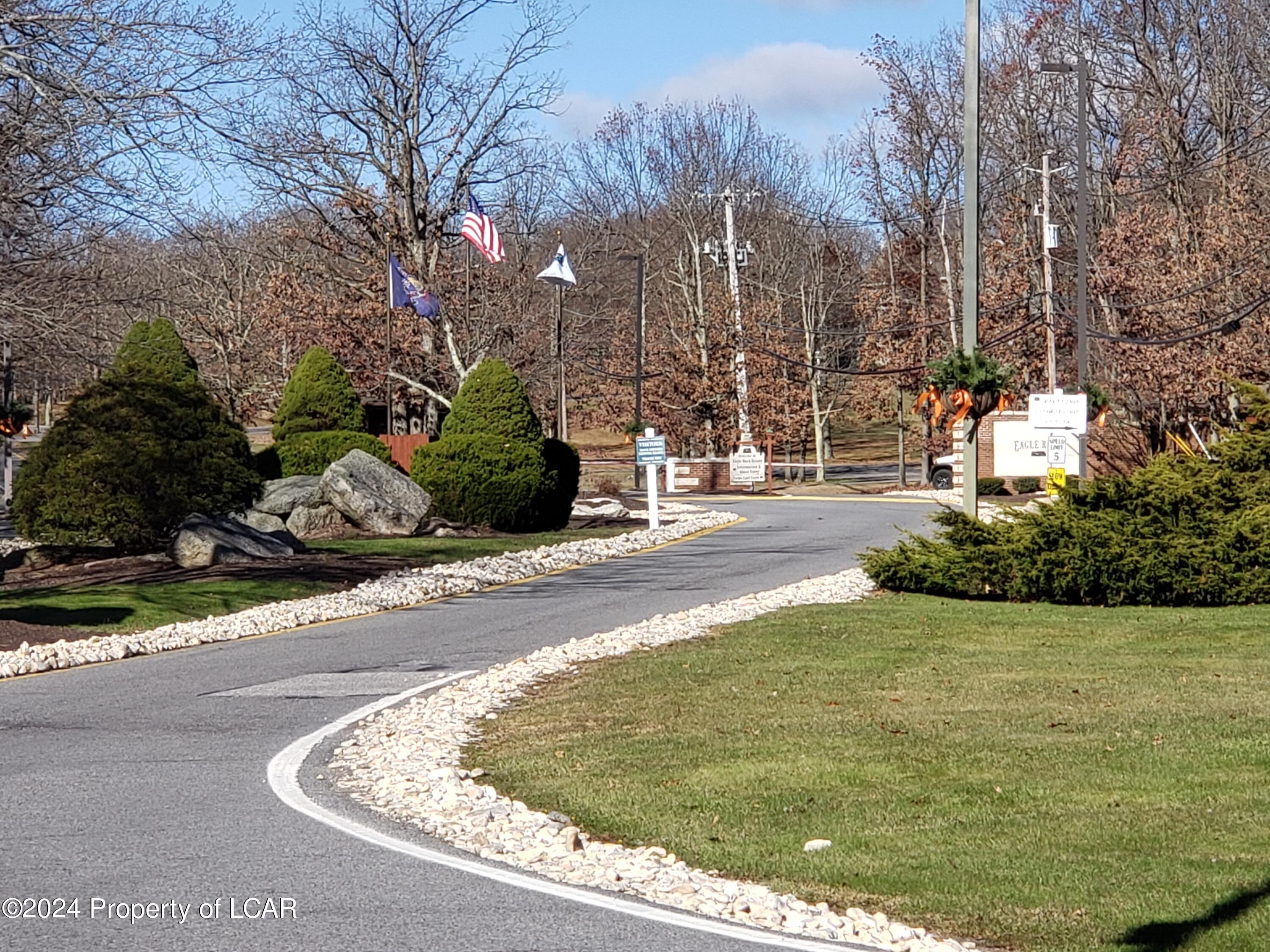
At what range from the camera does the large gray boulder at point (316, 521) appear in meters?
29.6

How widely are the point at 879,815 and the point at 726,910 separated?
1522 millimetres

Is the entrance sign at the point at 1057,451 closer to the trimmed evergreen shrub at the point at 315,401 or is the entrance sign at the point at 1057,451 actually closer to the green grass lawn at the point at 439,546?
the green grass lawn at the point at 439,546

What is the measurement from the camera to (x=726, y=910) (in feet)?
21.1

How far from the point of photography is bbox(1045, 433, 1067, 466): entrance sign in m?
28.5

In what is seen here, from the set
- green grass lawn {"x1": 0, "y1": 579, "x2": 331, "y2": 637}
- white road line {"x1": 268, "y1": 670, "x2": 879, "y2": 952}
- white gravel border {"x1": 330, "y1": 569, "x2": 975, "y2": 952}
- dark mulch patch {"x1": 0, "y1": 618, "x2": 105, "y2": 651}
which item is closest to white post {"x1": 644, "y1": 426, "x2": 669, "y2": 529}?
green grass lawn {"x1": 0, "y1": 579, "x2": 331, "y2": 637}

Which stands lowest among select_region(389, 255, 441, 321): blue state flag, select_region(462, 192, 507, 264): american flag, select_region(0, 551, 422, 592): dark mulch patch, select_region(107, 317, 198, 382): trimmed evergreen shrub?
select_region(0, 551, 422, 592): dark mulch patch

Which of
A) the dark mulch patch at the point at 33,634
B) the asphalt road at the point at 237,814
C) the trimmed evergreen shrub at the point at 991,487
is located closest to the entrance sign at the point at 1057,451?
the asphalt road at the point at 237,814

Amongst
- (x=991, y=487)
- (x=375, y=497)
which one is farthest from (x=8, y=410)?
(x=991, y=487)

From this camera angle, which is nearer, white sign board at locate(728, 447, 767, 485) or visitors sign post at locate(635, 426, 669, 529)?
visitors sign post at locate(635, 426, 669, 529)

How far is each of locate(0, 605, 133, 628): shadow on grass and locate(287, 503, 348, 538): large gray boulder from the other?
37.6ft

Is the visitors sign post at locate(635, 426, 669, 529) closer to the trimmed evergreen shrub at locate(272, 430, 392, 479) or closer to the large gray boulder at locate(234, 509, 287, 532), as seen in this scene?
the trimmed evergreen shrub at locate(272, 430, 392, 479)

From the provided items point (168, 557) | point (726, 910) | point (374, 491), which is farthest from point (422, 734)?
point (374, 491)

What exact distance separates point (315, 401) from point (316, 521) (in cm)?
608

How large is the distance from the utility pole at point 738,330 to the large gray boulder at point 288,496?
81.5ft
